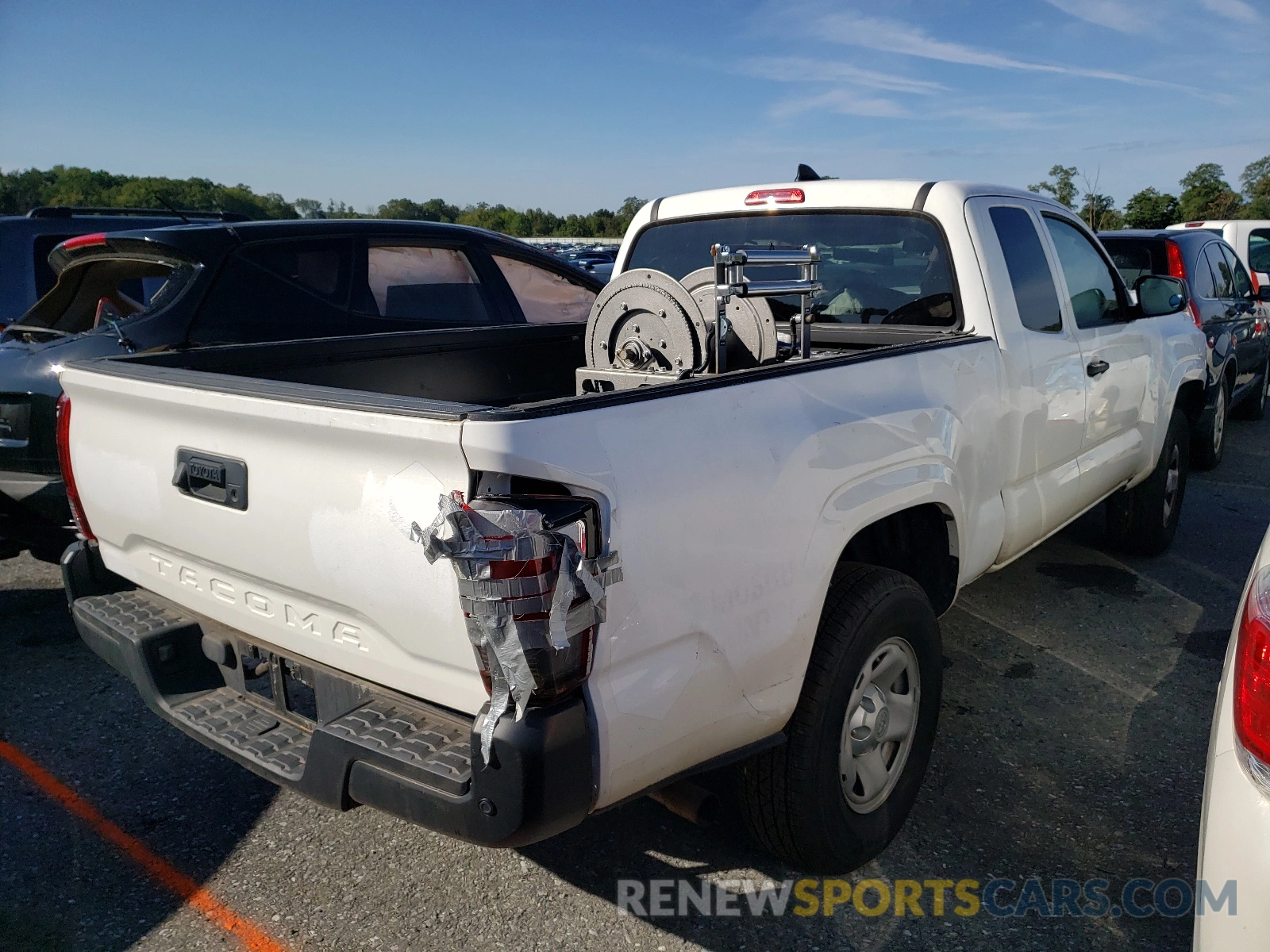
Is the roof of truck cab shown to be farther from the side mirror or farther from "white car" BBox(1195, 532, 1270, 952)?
"white car" BBox(1195, 532, 1270, 952)

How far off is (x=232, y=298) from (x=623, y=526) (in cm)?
365

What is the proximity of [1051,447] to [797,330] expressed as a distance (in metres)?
1.09

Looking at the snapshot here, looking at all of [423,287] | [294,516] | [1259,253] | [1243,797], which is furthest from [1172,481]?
[1259,253]

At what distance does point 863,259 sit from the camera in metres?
3.81

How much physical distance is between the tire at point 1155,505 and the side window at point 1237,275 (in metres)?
3.91

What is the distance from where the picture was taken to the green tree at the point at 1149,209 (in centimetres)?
2450

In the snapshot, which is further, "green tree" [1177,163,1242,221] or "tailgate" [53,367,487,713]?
"green tree" [1177,163,1242,221]

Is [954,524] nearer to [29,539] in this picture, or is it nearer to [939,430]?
[939,430]

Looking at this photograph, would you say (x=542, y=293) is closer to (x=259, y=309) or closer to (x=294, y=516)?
(x=259, y=309)

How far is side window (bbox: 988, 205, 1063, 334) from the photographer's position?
11.9 feet

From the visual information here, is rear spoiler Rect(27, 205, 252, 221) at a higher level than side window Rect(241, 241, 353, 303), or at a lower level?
higher

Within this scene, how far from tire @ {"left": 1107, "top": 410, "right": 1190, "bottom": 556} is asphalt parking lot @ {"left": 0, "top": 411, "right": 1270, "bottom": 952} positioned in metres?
0.98

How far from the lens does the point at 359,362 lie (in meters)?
3.49

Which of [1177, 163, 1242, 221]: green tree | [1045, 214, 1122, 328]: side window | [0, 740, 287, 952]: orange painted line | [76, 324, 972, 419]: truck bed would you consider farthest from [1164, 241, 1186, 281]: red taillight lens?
[1177, 163, 1242, 221]: green tree
